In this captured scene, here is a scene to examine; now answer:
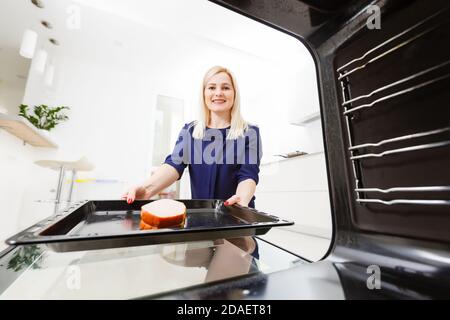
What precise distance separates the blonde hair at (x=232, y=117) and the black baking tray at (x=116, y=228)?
1.72ft

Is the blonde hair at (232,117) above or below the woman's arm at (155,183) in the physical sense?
above

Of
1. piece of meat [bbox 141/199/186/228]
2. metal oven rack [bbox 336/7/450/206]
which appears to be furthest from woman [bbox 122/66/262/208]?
metal oven rack [bbox 336/7/450/206]

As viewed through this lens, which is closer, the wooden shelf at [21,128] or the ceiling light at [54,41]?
the wooden shelf at [21,128]

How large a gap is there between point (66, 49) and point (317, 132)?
150 inches

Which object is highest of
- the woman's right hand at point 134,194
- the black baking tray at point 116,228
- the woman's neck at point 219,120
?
the woman's neck at point 219,120

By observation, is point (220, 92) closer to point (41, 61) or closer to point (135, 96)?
point (41, 61)

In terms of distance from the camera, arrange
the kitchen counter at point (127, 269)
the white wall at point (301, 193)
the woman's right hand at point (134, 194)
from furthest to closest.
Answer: the white wall at point (301, 193) < the woman's right hand at point (134, 194) < the kitchen counter at point (127, 269)

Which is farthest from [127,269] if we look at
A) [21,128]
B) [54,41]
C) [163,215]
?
[54,41]

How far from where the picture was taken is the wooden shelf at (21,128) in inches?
65.2

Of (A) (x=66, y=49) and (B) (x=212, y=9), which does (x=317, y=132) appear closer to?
(B) (x=212, y=9)

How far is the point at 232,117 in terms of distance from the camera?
1166mm

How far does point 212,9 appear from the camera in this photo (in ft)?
7.52

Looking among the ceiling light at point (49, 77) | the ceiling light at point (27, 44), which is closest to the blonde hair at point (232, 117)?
the ceiling light at point (27, 44)

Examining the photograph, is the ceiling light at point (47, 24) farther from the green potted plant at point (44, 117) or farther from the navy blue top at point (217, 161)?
the navy blue top at point (217, 161)
